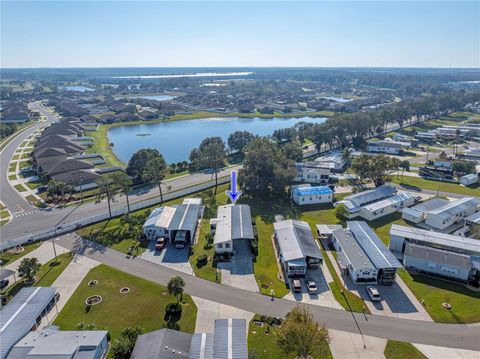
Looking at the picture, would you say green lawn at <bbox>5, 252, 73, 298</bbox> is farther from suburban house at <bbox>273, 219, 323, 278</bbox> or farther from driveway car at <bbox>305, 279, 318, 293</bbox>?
driveway car at <bbox>305, 279, 318, 293</bbox>

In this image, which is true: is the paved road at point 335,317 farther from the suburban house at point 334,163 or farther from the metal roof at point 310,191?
the suburban house at point 334,163

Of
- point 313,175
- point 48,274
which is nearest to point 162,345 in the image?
point 48,274

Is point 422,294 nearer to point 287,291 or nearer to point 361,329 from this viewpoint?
point 361,329

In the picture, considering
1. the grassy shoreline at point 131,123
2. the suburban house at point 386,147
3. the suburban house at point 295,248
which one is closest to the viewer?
the suburban house at point 295,248

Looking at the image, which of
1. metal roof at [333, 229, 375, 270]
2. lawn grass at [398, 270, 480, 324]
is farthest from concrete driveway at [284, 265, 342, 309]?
lawn grass at [398, 270, 480, 324]

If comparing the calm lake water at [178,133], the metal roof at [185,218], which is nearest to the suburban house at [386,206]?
the metal roof at [185,218]

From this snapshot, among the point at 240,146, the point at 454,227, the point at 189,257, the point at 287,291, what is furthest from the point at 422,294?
the point at 240,146
